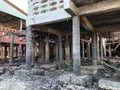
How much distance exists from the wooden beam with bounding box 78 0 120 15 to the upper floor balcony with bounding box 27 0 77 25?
38 cm

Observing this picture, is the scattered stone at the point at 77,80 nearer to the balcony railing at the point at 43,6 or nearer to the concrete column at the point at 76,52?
the concrete column at the point at 76,52

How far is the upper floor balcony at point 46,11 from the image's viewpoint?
6.21 metres

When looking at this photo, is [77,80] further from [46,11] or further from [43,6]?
[43,6]

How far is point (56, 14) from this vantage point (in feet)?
20.8

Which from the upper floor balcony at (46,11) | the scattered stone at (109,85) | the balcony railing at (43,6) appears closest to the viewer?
the scattered stone at (109,85)

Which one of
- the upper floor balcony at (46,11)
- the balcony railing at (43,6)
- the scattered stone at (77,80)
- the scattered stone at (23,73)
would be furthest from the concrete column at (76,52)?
the scattered stone at (23,73)

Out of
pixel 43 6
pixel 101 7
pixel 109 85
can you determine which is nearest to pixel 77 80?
pixel 109 85

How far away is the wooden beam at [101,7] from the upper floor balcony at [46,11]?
381 millimetres

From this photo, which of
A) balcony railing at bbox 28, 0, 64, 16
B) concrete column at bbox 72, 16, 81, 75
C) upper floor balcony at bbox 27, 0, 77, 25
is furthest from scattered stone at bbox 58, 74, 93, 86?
balcony railing at bbox 28, 0, 64, 16

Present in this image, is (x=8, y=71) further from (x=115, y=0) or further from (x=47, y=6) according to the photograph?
(x=115, y=0)

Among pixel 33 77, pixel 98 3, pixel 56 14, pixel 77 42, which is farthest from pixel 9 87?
pixel 98 3

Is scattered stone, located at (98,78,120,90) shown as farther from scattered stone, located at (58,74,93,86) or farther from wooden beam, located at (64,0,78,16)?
wooden beam, located at (64,0,78,16)

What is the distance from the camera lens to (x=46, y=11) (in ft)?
22.0

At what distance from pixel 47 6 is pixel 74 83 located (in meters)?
3.81
